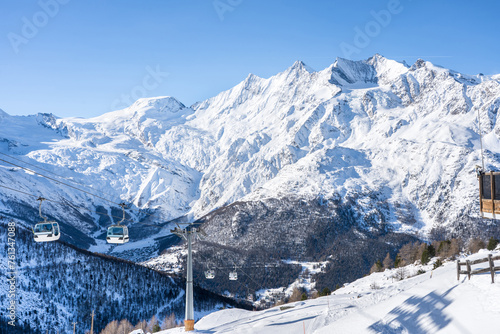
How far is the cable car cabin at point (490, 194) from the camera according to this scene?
28.3 metres

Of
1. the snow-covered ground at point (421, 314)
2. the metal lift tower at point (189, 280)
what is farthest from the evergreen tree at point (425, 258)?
the metal lift tower at point (189, 280)

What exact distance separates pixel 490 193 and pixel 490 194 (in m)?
0.09

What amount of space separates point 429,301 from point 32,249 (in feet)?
627

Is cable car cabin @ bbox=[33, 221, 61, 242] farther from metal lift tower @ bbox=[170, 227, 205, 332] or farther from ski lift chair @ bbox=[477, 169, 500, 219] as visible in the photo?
ski lift chair @ bbox=[477, 169, 500, 219]

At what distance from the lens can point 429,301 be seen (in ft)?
103

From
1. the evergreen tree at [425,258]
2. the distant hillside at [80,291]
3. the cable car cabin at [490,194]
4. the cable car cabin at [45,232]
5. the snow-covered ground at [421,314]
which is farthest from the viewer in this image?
the distant hillside at [80,291]

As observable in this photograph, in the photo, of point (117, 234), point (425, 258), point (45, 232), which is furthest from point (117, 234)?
point (425, 258)

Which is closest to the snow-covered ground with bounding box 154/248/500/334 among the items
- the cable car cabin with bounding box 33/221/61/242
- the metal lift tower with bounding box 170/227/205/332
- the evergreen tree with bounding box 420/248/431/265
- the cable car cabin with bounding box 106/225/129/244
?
the metal lift tower with bounding box 170/227/205/332

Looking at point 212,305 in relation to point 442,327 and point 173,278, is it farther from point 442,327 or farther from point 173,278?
point 442,327

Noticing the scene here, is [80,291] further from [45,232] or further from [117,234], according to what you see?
[117,234]

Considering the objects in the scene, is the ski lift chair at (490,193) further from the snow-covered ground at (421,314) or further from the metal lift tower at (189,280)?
the metal lift tower at (189,280)

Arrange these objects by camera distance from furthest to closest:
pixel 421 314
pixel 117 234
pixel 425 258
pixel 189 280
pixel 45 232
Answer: pixel 425 258 < pixel 189 280 < pixel 117 234 < pixel 45 232 < pixel 421 314

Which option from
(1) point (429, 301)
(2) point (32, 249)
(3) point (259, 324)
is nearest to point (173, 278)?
(2) point (32, 249)

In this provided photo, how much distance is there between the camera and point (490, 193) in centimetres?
2920
